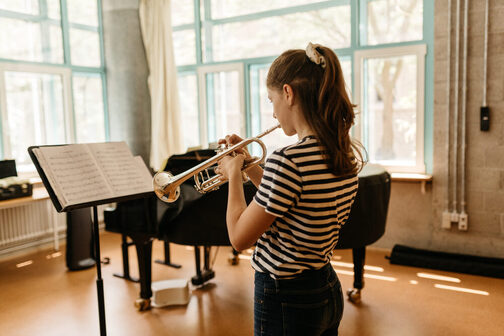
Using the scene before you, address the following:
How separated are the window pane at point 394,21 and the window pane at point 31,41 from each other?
Answer: 3.44m

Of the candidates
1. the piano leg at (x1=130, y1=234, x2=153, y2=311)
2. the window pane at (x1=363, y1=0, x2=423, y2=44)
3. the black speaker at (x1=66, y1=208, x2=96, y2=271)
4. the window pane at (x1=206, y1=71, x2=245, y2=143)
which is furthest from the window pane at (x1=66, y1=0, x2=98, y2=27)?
the piano leg at (x1=130, y1=234, x2=153, y2=311)

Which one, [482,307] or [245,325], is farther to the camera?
[482,307]

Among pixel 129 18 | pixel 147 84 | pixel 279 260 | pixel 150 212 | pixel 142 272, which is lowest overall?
pixel 142 272

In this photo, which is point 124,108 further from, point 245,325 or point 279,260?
point 279,260

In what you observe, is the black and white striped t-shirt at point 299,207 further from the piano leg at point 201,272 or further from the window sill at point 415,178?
the window sill at point 415,178

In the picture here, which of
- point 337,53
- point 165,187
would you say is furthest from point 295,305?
point 337,53

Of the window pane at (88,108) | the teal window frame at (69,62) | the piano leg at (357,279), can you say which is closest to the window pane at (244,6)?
the teal window frame at (69,62)

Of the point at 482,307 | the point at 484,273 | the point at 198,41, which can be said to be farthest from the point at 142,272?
the point at 198,41

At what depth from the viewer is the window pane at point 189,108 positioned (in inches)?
219

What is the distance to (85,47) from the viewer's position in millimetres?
A: 5328

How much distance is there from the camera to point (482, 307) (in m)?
3.07

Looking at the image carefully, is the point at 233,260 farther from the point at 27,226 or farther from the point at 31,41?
the point at 31,41

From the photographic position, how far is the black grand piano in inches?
105

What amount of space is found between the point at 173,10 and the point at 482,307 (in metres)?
4.66
